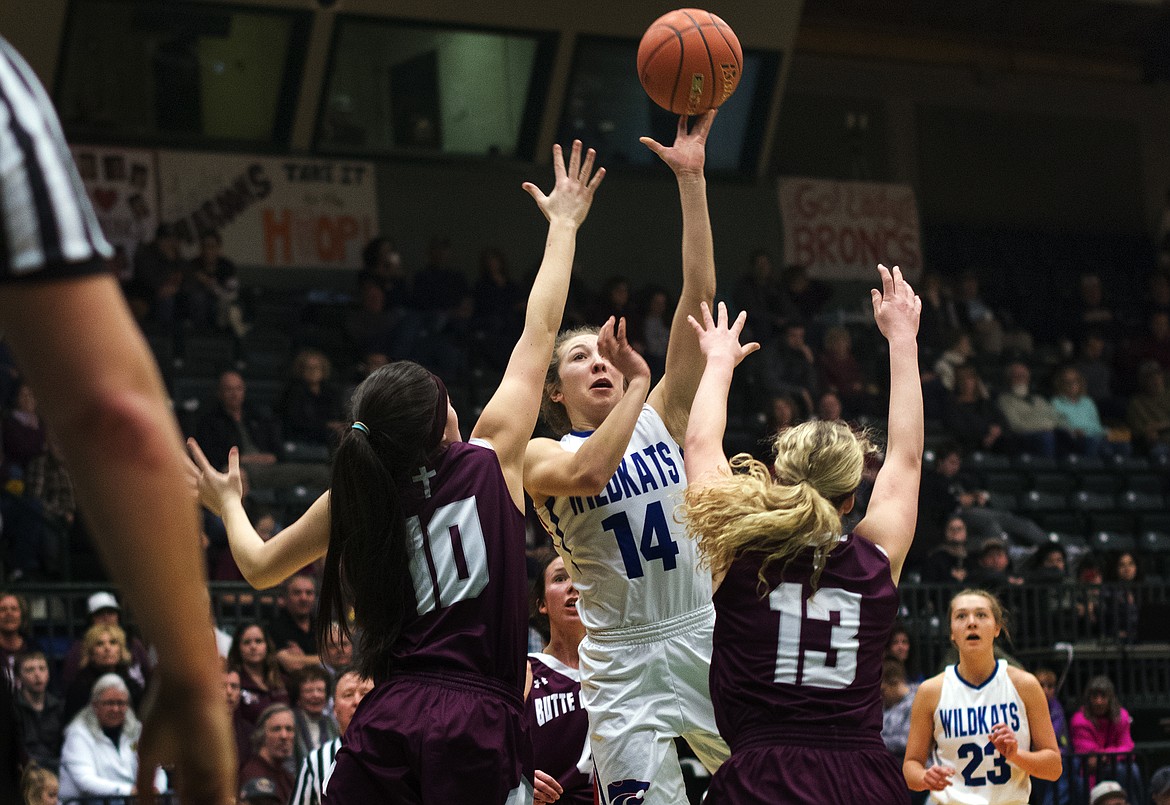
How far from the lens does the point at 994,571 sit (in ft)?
38.7

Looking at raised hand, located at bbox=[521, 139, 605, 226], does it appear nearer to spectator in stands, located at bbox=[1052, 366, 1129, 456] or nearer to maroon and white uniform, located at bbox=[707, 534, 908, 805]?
maroon and white uniform, located at bbox=[707, 534, 908, 805]

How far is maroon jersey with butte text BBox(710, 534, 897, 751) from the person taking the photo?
Result: 3.69m

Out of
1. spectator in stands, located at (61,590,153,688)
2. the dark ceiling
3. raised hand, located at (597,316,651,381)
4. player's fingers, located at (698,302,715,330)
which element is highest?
the dark ceiling

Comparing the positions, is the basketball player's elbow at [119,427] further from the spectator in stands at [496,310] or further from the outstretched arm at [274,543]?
the spectator in stands at [496,310]

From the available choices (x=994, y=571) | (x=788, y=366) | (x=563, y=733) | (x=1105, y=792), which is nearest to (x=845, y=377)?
(x=788, y=366)

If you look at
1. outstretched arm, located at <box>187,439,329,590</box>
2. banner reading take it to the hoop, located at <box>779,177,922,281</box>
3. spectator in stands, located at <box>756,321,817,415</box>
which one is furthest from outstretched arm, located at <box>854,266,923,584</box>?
banner reading take it to the hoop, located at <box>779,177,922,281</box>

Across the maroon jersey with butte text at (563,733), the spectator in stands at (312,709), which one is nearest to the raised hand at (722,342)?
the maroon jersey with butte text at (563,733)

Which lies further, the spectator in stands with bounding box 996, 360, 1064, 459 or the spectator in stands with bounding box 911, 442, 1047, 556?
the spectator in stands with bounding box 996, 360, 1064, 459

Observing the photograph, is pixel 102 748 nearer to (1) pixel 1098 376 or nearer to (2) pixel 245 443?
(2) pixel 245 443

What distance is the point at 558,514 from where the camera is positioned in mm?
5004

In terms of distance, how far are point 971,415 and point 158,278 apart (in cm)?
812

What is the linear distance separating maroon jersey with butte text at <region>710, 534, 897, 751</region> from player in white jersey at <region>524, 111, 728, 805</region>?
2.88 ft

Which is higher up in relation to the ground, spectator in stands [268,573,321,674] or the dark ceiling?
the dark ceiling

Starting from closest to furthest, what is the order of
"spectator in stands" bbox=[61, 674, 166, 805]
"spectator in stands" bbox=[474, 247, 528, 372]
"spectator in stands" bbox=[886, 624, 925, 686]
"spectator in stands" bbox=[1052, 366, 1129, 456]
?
"spectator in stands" bbox=[61, 674, 166, 805] → "spectator in stands" bbox=[886, 624, 925, 686] → "spectator in stands" bbox=[474, 247, 528, 372] → "spectator in stands" bbox=[1052, 366, 1129, 456]
